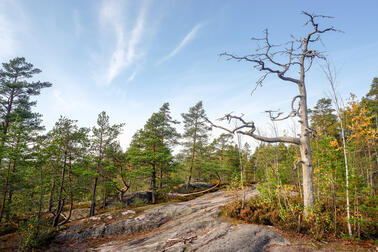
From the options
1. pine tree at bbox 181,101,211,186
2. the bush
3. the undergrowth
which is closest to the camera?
the undergrowth

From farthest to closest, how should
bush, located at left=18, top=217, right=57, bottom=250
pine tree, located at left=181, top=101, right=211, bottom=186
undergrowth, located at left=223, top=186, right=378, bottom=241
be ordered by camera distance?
pine tree, located at left=181, top=101, right=211, bottom=186 → bush, located at left=18, top=217, right=57, bottom=250 → undergrowth, located at left=223, top=186, right=378, bottom=241

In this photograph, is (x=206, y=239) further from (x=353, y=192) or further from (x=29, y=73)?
(x=29, y=73)

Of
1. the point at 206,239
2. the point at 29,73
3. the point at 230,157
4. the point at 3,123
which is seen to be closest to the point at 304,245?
the point at 206,239

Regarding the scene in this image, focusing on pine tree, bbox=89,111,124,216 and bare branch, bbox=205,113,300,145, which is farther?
pine tree, bbox=89,111,124,216

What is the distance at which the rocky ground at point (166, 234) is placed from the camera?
19.6ft

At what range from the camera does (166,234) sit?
8.30 meters

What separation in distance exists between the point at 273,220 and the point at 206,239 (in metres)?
3.02

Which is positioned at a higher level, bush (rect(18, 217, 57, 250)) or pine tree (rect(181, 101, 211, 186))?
pine tree (rect(181, 101, 211, 186))

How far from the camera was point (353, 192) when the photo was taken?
611 cm

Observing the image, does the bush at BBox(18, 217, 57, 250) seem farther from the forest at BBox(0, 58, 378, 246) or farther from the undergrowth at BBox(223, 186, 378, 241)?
the undergrowth at BBox(223, 186, 378, 241)

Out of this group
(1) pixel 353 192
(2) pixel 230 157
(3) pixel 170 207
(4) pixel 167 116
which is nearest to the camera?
(1) pixel 353 192

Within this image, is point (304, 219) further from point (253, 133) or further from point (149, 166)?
point (149, 166)

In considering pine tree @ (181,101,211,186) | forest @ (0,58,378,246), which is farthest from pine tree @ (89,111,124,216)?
pine tree @ (181,101,211,186)

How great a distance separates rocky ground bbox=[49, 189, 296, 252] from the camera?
5.98 m
